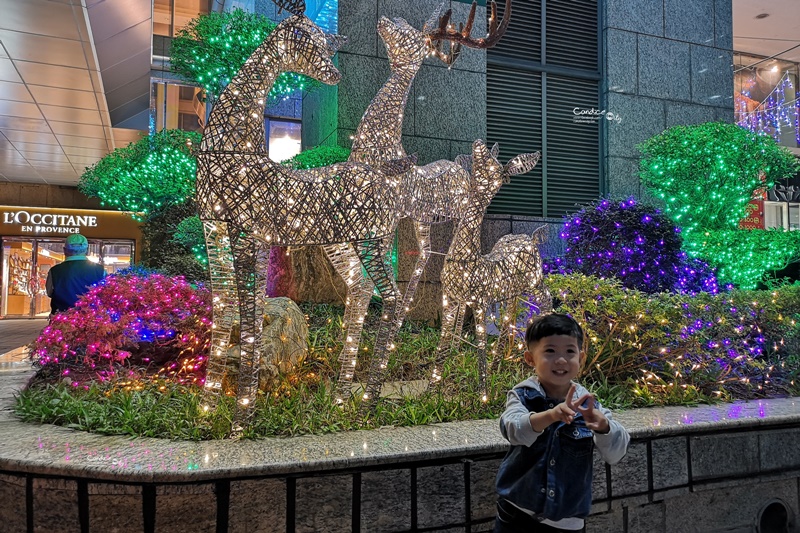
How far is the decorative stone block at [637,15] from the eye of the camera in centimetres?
866

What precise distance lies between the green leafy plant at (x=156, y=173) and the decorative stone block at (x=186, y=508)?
5964mm

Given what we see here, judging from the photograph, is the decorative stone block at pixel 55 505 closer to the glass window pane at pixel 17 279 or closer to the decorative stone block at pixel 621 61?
the decorative stone block at pixel 621 61

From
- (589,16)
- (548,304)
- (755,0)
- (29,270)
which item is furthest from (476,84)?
(29,270)

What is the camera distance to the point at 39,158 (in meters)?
14.5

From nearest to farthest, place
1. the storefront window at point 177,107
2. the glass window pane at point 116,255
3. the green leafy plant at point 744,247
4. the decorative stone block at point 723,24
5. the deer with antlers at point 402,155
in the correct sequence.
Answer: the deer with antlers at point 402,155, the green leafy plant at point 744,247, the decorative stone block at point 723,24, the storefront window at point 177,107, the glass window pane at point 116,255

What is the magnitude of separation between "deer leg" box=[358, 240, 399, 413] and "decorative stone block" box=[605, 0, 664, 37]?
7.72 m

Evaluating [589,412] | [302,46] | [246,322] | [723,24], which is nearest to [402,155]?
[302,46]

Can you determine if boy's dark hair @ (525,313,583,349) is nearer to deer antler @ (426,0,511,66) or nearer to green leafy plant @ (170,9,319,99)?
deer antler @ (426,0,511,66)

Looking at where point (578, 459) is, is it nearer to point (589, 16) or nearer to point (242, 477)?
point (242, 477)

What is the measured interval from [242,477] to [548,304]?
2.45 meters

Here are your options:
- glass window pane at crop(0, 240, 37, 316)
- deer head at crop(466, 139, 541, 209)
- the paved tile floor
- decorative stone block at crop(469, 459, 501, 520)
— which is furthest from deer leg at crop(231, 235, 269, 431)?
glass window pane at crop(0, 240, 37, 316)

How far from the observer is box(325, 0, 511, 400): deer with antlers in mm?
3373

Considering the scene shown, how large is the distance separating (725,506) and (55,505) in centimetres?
349

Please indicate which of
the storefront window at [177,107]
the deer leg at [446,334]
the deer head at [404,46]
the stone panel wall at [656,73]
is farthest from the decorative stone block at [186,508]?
the storefront window at [177,107]
